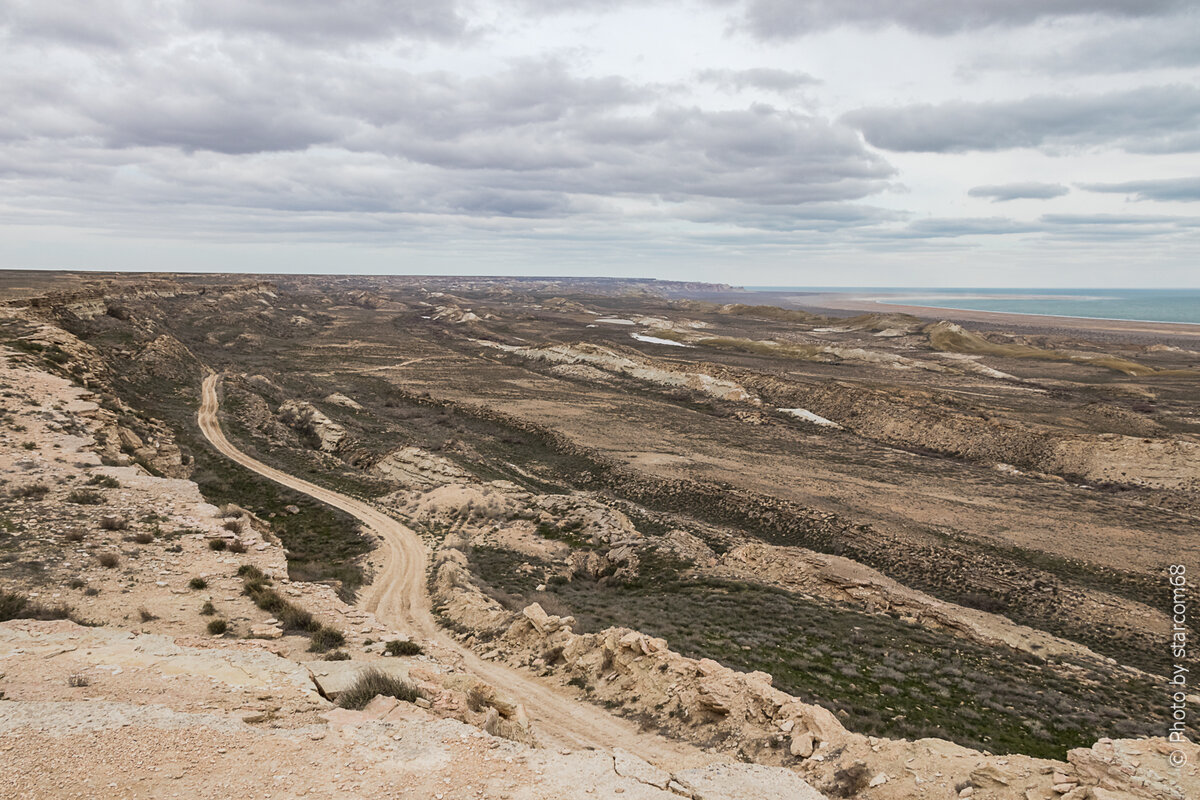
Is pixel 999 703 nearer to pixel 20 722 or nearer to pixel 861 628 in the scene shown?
pixel 861 628

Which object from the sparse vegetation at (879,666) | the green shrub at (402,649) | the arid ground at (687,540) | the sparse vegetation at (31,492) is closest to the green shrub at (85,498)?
the arid ground at (687,540)

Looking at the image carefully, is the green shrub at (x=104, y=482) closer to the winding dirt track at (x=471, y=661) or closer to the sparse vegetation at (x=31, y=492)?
the sparse vegetation at (x=31, y=492)

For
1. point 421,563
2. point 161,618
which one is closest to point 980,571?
point 421,563

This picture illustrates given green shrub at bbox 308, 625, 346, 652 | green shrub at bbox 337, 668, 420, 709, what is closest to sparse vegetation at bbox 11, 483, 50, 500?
green shrub at bbox 308, 625, 346, 652

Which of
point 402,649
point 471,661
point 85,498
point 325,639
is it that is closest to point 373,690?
point 402,649

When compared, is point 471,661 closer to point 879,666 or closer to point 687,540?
point 879,666

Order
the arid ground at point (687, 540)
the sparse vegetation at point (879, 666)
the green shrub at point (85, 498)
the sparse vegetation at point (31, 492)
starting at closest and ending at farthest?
the arid ground at point (687, 540) < the sparse vegetation at point (879, 666) < the sparse vegetation at point (31, 492) < the green shrub at point (85, 498)
